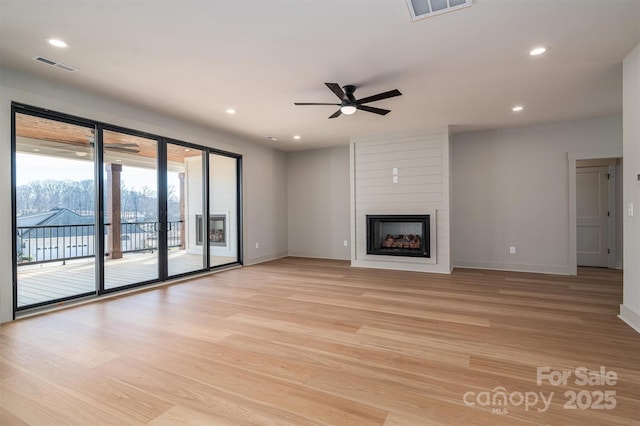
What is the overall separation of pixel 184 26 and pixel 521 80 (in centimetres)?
363

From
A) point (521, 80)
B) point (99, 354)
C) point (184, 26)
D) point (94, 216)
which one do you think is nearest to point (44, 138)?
point (94, 216)

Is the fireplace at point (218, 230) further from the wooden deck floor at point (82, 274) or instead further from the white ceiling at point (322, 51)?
the white ceiling at point (322, 51)

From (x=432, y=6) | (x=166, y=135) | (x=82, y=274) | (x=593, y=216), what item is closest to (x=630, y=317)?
(x=432, y=6)

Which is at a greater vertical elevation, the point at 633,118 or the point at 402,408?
the point at 633,118

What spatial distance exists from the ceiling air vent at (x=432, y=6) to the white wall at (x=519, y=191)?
13.6 feet

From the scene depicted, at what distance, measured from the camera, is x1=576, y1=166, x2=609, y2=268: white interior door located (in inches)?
229

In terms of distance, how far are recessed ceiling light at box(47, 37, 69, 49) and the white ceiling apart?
54 millimetres

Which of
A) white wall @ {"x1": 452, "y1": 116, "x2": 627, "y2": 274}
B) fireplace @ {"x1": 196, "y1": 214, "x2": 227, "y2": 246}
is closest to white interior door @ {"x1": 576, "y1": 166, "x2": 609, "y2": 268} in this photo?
white wall @ {"x1": 452, "y1": 116, "x2": 627, "y2": 274}

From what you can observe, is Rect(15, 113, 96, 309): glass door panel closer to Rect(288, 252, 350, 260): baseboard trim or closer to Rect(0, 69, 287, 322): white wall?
Rect(0, 69, 287, 322): white wall

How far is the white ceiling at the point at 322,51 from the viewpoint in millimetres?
2332

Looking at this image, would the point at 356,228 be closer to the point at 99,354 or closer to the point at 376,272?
the point at 376,272

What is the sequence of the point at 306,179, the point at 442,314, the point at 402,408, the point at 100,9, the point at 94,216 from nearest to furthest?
the point at 402,408 < the point at 100,9 < the point at 442,314 < the point at 94,216 < the point at 306,179

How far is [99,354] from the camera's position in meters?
2.43

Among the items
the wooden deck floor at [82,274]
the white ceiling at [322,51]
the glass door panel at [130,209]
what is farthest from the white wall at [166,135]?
the wooden deck floor at [82,274]
